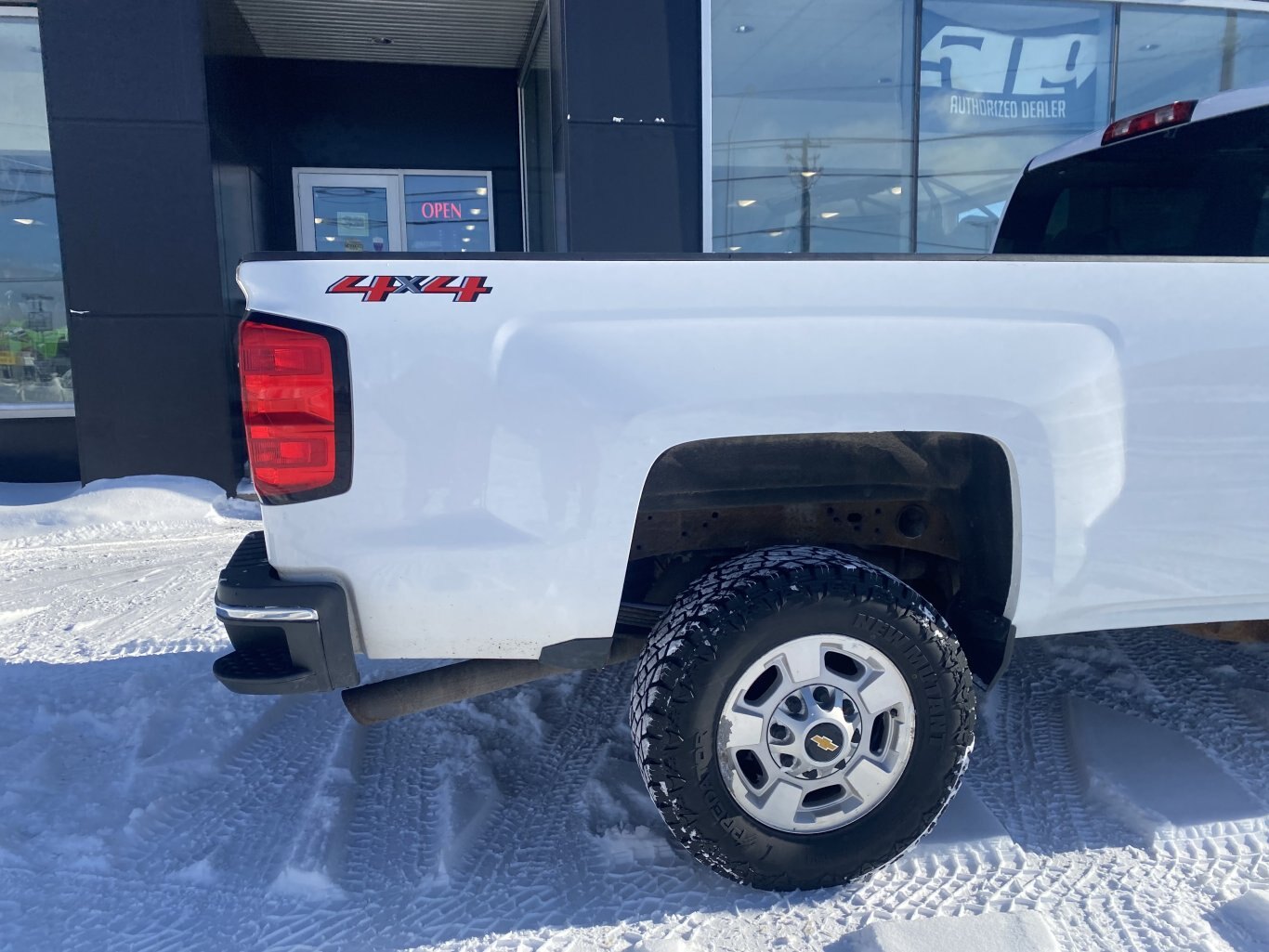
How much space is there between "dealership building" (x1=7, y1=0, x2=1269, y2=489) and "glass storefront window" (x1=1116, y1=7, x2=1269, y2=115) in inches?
1.0

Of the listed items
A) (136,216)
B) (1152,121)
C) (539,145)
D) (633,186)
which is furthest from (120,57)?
(1152,121)

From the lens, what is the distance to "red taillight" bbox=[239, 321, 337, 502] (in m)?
1.98

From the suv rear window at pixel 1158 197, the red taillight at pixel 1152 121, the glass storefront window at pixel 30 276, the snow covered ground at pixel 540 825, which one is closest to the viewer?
the snow covered ground at pixel 540 825

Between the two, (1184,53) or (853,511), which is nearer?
(853,511)

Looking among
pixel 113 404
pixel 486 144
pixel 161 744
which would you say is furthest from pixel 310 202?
pixel 161 744

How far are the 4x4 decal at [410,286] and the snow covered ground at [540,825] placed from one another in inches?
59.0

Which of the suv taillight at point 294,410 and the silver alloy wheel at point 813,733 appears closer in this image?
the suv taillight at point 294,410

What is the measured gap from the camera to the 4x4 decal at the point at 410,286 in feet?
6.52

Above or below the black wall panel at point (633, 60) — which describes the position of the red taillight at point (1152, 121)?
below

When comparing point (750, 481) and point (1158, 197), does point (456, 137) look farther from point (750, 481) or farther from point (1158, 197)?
point (750, 481)

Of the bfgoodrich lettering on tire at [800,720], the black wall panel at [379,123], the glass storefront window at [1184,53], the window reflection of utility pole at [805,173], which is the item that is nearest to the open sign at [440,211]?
the black wall panel at [379,123]

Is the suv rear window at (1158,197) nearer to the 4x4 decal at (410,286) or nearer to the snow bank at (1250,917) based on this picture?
the snow bank at (1250,917)

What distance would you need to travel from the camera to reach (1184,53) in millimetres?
8664

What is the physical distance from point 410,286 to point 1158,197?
309cm
